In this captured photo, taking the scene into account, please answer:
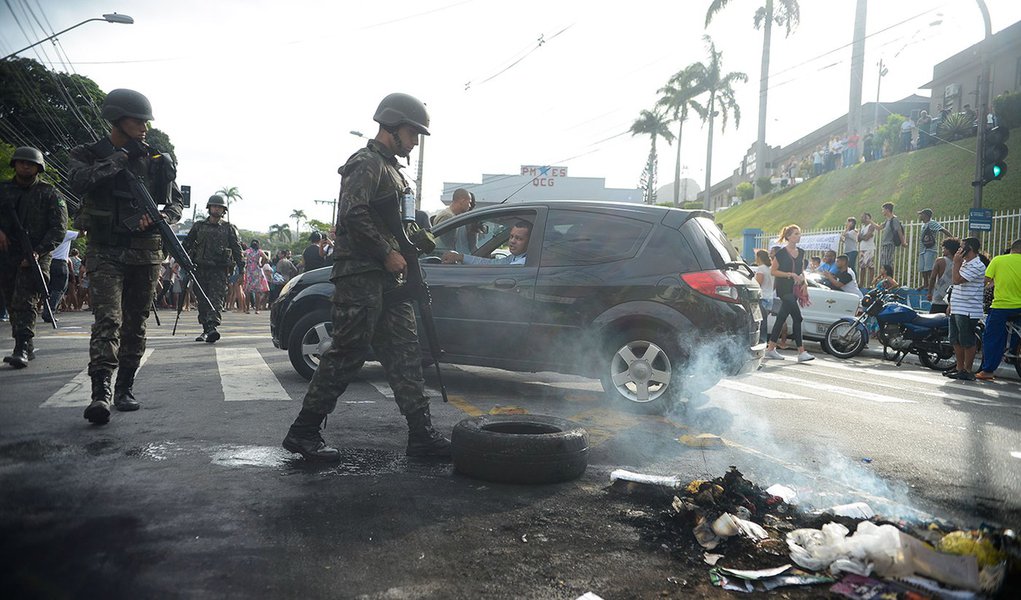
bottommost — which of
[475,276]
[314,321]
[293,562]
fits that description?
[293,562]

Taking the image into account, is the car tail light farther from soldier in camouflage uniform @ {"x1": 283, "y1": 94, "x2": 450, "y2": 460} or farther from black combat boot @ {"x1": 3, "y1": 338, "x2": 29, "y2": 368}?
black combat boot @ {"x1": 3, "y1": 338, "x2": 29, "y2": 368}

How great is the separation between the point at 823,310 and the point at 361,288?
442 inches

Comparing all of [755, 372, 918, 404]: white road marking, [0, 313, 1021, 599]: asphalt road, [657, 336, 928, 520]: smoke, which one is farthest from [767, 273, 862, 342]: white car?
[657, 336, 928, 520]: smoke

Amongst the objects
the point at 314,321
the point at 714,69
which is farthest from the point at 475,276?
the point at 714,69

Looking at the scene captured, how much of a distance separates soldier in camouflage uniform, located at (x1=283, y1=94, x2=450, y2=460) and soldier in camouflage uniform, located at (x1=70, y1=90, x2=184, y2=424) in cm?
169

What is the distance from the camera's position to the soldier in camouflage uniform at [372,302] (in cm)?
390

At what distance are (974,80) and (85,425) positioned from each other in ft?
156

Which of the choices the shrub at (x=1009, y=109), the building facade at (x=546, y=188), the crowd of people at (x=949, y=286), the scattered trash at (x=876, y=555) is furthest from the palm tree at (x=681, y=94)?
the scattered trash at (x=876, y=555)

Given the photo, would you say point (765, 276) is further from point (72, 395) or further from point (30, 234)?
point (30, 234)

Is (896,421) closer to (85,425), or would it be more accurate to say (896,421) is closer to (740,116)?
(85,425)

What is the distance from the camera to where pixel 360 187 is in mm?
3912

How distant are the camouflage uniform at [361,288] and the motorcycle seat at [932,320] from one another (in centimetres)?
1003

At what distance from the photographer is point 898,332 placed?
1184 cm

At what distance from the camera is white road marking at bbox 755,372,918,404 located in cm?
Answer: 741
